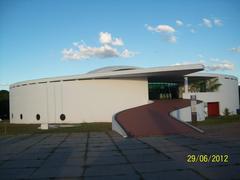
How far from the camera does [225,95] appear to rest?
4078 cm

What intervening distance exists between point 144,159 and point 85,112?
25.2 metres

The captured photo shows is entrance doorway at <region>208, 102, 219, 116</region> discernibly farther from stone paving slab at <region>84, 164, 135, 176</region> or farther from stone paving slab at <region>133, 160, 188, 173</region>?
stone paving slab at <region>84, 164, 135, 176</region>

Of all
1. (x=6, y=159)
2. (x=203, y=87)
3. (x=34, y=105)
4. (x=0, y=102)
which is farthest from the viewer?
(x=0, y=102)

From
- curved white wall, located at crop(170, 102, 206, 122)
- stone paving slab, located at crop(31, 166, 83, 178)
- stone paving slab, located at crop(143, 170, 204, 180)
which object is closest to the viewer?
stone paving slab, located at crop(143, 170, 204, 180)

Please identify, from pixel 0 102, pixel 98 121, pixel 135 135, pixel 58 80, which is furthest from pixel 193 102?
pixel 0 102

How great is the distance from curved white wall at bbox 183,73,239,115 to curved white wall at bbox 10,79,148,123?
25.5 ft

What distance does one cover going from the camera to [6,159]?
10594 millimetres

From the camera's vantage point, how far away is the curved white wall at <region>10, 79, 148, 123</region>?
1346 inches

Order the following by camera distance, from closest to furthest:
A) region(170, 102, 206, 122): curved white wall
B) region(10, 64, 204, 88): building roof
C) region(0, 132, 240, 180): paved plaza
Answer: region(0, 132, 240, 180): paved plaza < region(170, 102, 206, 122): curved white wall < region(10, 64, 204, 88): building roof

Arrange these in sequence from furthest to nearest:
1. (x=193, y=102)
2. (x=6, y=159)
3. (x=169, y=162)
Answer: (x=193, y=102) → (x=6, y=159) → (x=169, y=162)

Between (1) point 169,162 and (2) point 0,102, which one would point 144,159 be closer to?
(1) point 169,162

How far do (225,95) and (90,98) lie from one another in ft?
57.3

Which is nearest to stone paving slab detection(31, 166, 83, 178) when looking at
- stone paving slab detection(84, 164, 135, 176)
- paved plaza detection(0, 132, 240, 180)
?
paved plaza detection(0, 132, 240, 180)

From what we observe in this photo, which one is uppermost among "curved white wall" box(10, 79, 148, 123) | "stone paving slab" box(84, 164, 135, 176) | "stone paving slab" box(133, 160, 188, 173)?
"curved white wall" box(10, 79, 148, 123)
